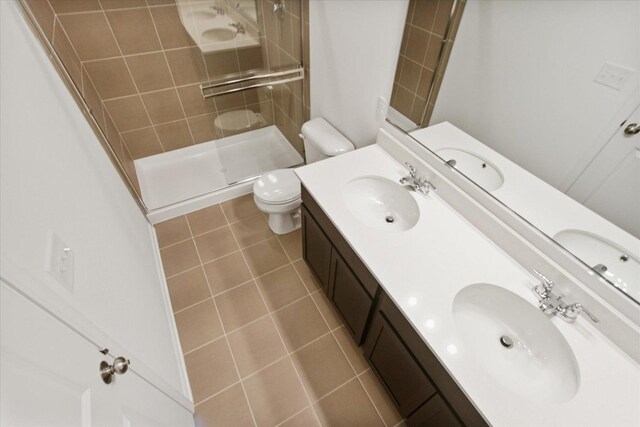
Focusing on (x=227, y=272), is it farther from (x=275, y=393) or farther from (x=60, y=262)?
(x=60, y=262)

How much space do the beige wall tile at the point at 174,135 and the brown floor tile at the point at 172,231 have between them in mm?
861

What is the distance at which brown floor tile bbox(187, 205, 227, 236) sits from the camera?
7.22ft

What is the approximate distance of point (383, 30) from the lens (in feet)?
4.35

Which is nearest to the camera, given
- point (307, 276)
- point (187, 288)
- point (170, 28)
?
point (187, 288)

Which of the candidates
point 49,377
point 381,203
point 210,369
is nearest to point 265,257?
point 210,369

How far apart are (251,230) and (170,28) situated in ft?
5.53

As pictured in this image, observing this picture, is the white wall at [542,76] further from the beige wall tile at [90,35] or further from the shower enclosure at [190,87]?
the beige wall tile at [90,35]

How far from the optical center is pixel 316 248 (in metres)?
1.57

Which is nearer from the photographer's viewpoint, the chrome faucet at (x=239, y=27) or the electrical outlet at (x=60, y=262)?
the electrical outlet at (x=60, y=262)

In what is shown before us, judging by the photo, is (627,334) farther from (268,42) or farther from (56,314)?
(268,42)

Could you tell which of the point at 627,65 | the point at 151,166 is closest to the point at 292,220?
the point at 151,166

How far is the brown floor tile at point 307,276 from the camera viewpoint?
188cm

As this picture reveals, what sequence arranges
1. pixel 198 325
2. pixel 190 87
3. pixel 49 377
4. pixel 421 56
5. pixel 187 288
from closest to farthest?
pixel 49 377, pixel 421 56, pixel 198 325, pixel 187 288, pixel 190 87

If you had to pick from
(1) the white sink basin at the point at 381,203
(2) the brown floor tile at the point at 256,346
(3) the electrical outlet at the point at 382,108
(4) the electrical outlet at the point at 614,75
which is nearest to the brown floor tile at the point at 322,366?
A: (2) the brown floor tile at the point at 256,346
